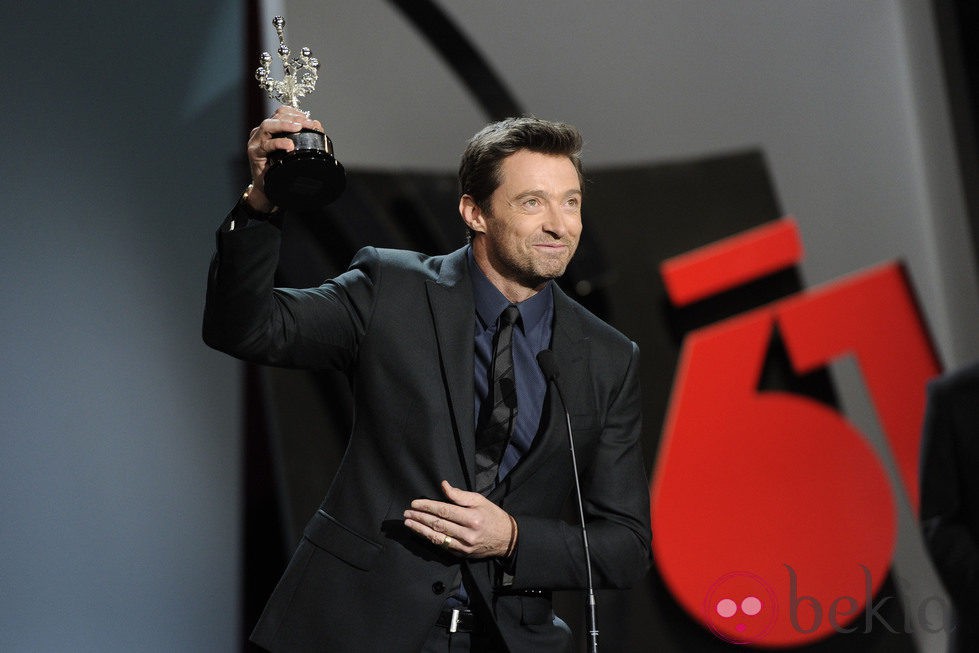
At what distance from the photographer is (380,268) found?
1.99 m

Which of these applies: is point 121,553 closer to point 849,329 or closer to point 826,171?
point 849,329

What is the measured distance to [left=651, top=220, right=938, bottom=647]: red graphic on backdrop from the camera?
4.33 meters

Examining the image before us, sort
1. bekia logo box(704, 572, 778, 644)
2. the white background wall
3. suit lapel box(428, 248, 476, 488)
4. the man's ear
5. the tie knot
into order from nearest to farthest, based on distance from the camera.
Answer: suit lapel box(428, 248, 476, 488)
the tie knot
the man's ear
the white background wall
bekia logo box(704, 572, 778, 644)

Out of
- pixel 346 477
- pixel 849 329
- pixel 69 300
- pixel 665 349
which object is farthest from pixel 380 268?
pixel 849 329

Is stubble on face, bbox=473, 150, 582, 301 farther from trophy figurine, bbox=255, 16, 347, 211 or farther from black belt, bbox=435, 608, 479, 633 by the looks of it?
black belt, bbox=435, 608, 479, 633

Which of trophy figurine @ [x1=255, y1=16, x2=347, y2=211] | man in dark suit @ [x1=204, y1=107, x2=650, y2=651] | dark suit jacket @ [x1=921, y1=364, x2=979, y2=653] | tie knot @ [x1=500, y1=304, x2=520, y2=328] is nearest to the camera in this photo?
trophy figurine @ [x1=255, y1=16, x2=347, y2=211]

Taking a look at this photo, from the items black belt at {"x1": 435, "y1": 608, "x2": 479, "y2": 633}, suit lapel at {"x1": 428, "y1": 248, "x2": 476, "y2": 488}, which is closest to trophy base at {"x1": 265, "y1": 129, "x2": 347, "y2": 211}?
suit lapel at {"x1": 428, "y1": 248, "x2": 476, "y2": 488}

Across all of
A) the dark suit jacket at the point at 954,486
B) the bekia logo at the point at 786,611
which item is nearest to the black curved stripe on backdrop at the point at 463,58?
the dark suit jacket at the point at 954,486

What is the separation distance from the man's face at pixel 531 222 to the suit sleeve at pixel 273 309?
28 cm

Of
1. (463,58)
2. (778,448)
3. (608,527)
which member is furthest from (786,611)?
(463,58)

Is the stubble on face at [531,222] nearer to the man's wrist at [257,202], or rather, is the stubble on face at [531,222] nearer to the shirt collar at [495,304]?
the shirt collar at [495,304]

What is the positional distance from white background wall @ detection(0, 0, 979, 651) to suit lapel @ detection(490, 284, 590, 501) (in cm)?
241

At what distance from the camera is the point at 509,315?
6.68 ft

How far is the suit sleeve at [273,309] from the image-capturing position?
1.68 metres
